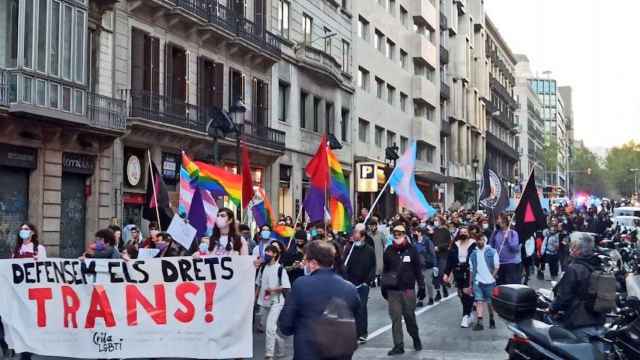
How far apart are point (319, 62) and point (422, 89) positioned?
18.5m

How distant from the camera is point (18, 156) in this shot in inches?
786

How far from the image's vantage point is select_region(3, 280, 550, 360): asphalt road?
10.9 m

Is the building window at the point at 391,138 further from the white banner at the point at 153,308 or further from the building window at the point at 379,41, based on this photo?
the white banner at the point at 153,308

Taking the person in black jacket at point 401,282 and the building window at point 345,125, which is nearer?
the person in black jacket at point 401,282

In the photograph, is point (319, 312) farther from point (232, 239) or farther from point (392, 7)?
point (392, 7)

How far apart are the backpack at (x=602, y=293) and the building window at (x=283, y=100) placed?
27263 mm

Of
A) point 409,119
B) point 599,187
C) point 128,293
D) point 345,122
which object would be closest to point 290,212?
point 345,122

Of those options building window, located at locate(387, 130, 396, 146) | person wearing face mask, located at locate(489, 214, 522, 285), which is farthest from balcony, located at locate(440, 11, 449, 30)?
person wearing face mask, located at locate(489, 214, 522, 285)

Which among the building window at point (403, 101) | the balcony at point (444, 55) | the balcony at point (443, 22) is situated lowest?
the building window at point (403, 101)

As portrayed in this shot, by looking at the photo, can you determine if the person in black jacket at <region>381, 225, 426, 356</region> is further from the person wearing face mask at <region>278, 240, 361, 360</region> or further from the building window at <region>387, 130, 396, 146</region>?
the building window at <region>387, 130, 396, 146</region>

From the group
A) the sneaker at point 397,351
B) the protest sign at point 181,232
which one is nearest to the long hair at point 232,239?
the protest sign at point 181,232

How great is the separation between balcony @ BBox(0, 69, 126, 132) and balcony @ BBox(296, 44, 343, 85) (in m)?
14.1

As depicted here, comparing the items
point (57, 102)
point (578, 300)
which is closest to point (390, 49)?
point (57, 102)

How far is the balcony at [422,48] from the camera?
175ft
